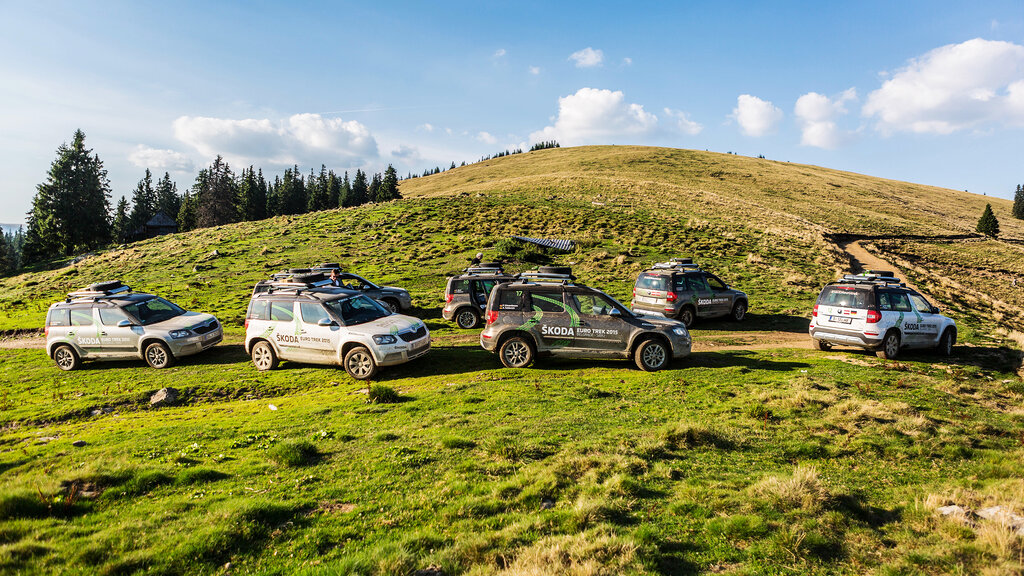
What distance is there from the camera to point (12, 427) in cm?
902

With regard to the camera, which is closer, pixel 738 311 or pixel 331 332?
pixel 331 332

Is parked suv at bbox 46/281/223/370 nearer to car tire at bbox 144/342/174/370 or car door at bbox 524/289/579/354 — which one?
car tire at bbox 144/342/174/370

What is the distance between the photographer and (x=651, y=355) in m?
11.5

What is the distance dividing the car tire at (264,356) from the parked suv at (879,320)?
15626mm

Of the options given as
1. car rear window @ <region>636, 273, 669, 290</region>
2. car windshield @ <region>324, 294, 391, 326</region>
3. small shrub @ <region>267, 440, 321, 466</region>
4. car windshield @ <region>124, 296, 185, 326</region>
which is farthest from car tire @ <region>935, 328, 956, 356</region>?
car windshield @ <region>124, 296, 185, 326</region>

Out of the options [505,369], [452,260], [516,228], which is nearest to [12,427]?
[505,369]

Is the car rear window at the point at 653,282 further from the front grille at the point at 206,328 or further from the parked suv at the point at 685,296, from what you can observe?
the front grille at the point at 206,328

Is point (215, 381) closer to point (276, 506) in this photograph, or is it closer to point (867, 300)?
point (276, 506)

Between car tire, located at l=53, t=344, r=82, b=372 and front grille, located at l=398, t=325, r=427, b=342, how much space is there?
1051cm

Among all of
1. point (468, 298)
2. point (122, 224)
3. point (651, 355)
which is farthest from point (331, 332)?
point (122, 224)

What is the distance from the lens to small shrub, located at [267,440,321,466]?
6379mm

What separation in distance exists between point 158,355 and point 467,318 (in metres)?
9.72

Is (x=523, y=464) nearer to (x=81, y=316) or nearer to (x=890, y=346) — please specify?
(x=890, y=346)

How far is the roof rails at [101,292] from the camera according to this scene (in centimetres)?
1412
